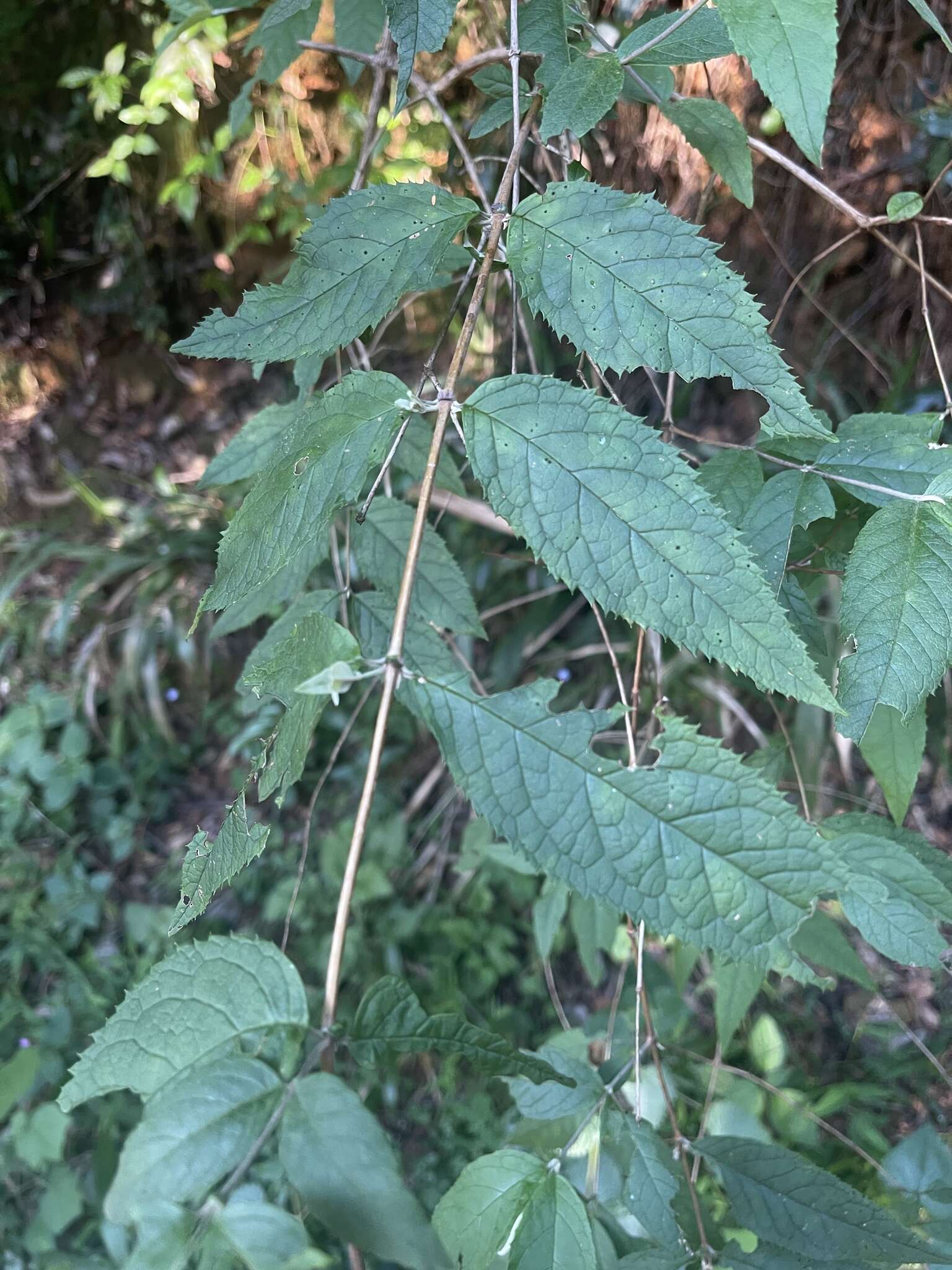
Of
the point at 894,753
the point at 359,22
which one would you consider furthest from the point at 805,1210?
the point at 359,22

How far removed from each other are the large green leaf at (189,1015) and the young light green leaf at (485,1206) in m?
0.26

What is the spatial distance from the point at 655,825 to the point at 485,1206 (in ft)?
1.30

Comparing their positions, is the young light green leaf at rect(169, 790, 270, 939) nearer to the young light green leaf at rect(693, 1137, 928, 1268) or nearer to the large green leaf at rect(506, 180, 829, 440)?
the large green leaf at rect(506, 180, 829, 440)

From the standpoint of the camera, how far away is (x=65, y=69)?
2.46m

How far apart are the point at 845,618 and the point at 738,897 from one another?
23 cm

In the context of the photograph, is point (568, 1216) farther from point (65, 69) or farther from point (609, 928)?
point (65, 69)

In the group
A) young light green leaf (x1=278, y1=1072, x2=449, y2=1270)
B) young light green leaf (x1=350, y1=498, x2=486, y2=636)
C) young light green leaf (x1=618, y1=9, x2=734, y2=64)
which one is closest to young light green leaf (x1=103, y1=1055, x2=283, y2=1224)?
young light green leaf (x1=278, y1=1072, x2=449, y2=1270)

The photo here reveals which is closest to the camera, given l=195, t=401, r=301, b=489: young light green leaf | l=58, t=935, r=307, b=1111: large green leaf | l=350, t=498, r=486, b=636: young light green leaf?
l=58, t=935, r=307, b=1111: large green leaf

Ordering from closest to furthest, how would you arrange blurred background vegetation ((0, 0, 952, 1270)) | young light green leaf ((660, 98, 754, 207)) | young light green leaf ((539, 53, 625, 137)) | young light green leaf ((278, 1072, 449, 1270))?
young light green leaf ((278, 1072, 449, 1270)) → young light green leaf ((539, 53, 625, 137)) → young light green leaf ((660, 98, 754, 207)) → blurred background vegetation ((0, 0, 952, 1270))

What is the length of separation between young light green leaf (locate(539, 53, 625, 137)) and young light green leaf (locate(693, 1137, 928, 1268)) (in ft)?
2.97

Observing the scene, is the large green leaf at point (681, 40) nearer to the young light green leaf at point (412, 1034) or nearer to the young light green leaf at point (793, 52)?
the young light green leaf at point (793, 52)

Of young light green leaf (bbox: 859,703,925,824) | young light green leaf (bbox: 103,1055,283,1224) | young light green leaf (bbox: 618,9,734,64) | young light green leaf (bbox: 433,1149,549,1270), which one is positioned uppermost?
young light green leaf (bbox: 618,9,734,64)

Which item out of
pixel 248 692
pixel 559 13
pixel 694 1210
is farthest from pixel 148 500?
pixel 694 1210

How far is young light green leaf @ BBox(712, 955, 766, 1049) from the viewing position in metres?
1.03
